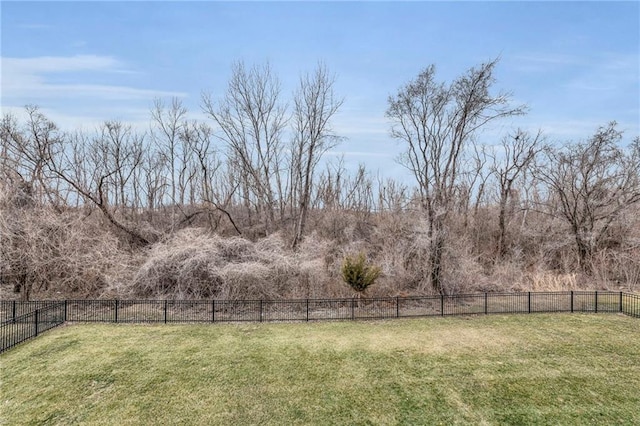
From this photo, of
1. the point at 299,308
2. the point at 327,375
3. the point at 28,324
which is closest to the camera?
the point at 327,375

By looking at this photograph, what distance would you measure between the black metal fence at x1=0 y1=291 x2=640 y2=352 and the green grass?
1077 millimetres

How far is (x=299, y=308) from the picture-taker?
1209 centimetres

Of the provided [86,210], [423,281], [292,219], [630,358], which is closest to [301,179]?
[292,219]

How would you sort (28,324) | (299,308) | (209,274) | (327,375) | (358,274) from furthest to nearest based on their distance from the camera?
(209,274) < (299,308) < (358,274) < (28,324) < (327,375)

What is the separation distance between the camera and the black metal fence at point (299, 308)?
34.3ft

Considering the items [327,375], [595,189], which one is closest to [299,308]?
[327,375]

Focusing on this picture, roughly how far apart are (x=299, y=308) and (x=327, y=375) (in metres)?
5.51

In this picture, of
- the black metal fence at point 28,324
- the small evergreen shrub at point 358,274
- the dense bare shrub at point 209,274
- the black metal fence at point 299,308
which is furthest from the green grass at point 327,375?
the dense bare shrub at point 209,274

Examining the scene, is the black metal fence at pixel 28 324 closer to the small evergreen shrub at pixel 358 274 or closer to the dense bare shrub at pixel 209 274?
the dense bare shrub at pixel 209 274

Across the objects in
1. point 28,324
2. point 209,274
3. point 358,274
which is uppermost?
point 358,274

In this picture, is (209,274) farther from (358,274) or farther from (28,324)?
(358,274)

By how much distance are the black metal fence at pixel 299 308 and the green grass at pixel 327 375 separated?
1.08 m

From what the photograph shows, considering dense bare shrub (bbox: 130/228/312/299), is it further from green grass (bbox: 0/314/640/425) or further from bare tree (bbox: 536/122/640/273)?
bare tree (bbox: 536/122/640/273)

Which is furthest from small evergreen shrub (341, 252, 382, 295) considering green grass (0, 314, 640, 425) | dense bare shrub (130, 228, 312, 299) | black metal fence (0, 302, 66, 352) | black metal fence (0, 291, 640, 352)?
black metal fence (0, 302, 66, 352)
